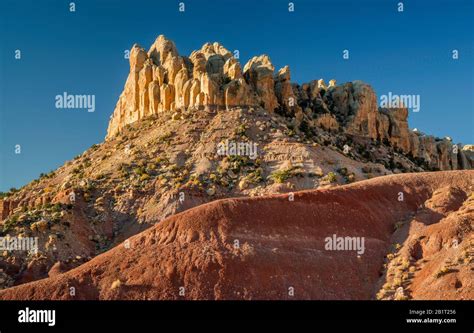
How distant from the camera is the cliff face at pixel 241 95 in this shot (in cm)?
7562

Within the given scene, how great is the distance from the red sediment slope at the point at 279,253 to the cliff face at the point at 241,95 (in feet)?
118

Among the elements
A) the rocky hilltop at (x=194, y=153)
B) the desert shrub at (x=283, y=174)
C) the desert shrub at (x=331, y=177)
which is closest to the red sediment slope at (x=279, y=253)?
the rocky hilltop at (x=194, y=153)

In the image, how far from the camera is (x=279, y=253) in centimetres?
3559

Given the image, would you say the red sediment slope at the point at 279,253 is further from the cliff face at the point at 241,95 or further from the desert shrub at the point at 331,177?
the cliff face at the point at 241,95

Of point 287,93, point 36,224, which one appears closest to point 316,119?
point 287,93

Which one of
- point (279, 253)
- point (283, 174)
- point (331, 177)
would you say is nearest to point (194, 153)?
point (283, 174)

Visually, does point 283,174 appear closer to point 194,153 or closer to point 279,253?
point 194,153

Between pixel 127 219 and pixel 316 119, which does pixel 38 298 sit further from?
pixel 316 119

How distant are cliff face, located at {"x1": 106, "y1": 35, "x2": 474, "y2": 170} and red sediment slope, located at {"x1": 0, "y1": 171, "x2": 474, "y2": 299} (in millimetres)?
35861

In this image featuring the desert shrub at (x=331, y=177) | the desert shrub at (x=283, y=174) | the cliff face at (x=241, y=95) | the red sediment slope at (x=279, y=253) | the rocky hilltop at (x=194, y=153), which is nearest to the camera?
the red sediment slope at (x=279, y=253)

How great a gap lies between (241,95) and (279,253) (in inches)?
1639
